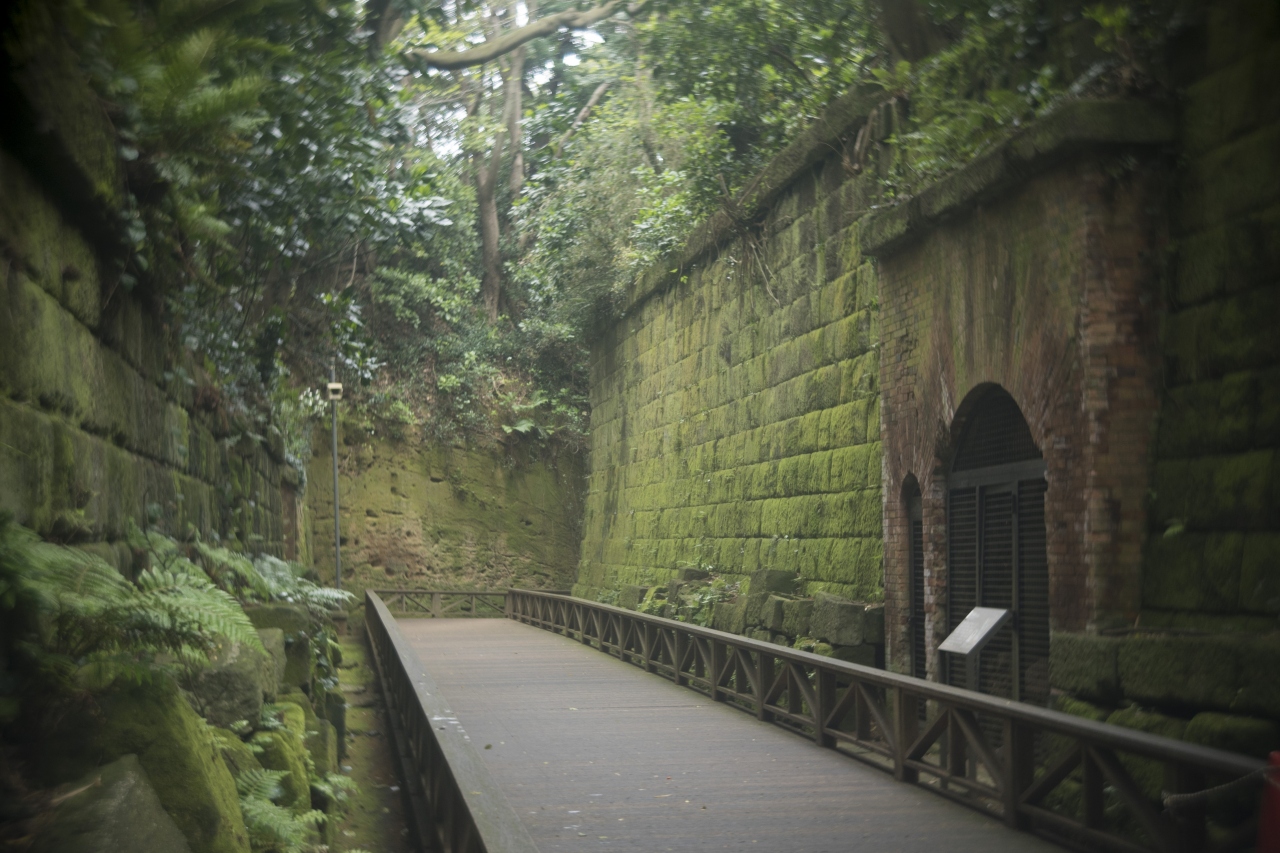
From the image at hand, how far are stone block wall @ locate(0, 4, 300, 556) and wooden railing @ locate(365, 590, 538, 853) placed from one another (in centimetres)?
178

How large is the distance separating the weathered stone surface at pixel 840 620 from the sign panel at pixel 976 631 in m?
2.52

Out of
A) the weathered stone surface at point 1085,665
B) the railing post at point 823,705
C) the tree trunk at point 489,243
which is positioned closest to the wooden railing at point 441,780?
the railing post at point 823,705

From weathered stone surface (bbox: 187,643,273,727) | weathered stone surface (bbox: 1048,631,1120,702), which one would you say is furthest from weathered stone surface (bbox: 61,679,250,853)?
weathered stone surface (bbox: 1048,631,1120,702)

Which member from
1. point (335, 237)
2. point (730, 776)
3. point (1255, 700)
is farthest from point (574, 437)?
point (1255, 700)

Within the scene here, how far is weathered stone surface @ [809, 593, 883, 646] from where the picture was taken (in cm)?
902

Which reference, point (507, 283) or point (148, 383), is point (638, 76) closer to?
point (507, 283)

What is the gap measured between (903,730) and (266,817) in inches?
145

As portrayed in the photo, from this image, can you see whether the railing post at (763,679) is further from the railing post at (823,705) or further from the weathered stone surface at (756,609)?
the weathered stone surface at (756,609)

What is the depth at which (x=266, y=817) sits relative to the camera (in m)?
4.06

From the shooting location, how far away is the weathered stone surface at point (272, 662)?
17.4ft

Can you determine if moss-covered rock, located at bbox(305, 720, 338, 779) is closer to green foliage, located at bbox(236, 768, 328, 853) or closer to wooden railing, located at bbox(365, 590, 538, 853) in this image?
wooden railing, located at bbox(365, 590, 538, 853)

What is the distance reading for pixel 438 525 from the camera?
2211 centimetres

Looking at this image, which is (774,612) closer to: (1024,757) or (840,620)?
(840,620)

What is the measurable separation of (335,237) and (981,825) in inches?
262
